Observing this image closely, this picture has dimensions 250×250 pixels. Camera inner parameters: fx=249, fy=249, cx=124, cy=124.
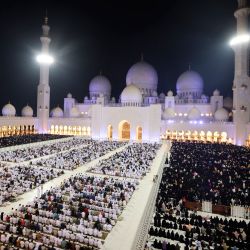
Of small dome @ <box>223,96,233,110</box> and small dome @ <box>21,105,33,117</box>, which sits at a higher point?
small dome @ <box>223,96,233,110</box>

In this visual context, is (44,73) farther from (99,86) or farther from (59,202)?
(59,202)

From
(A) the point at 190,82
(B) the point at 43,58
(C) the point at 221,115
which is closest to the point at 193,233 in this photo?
(C) the point at 221,115

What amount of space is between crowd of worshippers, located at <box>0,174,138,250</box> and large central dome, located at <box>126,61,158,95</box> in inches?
1300

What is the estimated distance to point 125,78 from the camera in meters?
49.8

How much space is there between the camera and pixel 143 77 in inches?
1727

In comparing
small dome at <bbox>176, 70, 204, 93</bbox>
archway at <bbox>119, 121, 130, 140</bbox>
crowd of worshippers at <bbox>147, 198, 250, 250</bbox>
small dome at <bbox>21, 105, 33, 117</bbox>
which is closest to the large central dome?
small dome at <bbox>176, 70, 204, 93</bbox>

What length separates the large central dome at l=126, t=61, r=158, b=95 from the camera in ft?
144

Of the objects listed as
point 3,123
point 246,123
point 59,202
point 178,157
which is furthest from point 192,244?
point 3,123

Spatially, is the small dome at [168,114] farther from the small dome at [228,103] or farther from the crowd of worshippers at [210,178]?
the crowd of worshippers at [210,178]

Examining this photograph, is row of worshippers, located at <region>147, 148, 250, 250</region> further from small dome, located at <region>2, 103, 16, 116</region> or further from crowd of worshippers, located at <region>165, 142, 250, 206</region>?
small dome, located at <region>2, 103, 16, 116</region>

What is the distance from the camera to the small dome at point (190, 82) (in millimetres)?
42406

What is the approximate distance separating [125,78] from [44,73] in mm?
15667

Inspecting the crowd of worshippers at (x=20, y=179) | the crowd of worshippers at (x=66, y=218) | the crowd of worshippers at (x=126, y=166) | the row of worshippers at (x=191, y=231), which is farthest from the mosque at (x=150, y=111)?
the row of worshippers at (x=191, y=231)

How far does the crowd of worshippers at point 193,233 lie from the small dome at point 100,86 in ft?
127
